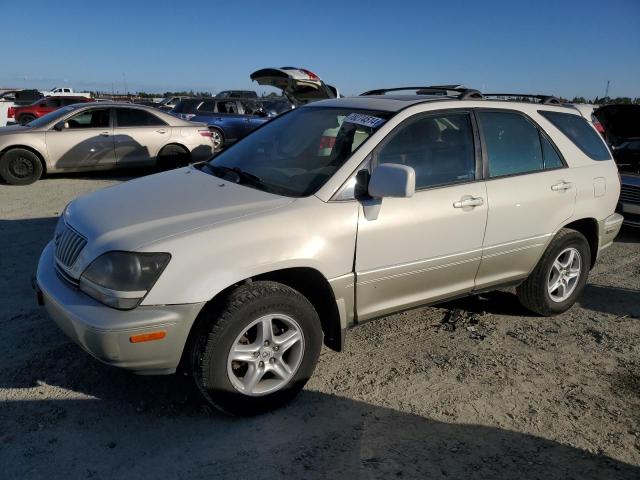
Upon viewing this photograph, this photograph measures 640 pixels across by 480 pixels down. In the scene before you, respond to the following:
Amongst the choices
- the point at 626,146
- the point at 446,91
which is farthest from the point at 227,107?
the point at 446,91

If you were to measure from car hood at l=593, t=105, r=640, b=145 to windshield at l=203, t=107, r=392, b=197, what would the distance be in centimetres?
734

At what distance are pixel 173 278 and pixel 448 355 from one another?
208cm

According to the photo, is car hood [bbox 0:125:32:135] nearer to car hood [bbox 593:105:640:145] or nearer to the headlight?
the headlight

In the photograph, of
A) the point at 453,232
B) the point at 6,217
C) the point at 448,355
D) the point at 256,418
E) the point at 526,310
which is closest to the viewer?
the point at 256,418

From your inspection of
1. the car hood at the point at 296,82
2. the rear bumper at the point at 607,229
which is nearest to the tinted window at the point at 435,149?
the rear bumper at the point at 607,229

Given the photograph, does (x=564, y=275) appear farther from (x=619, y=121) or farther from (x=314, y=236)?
(x=619, y=121)

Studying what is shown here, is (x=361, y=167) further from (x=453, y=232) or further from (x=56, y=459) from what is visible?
(x=56, y=459)

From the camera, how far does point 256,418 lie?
293 centimetres

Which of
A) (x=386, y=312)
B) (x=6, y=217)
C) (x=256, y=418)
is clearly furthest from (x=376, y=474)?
(x=6, y=217)

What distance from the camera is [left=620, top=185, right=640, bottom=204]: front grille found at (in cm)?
715

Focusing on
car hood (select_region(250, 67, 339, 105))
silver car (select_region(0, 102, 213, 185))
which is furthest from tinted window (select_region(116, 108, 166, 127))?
car hood (select_region(250, 67, 339, 105))

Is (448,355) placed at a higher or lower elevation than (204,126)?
lower

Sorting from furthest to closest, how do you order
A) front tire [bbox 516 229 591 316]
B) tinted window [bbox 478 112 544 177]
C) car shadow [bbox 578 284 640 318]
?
car shadow [bbox 578 284 640 318] → front tire [bbox 516 229 591 316] → tinted window [bbox 478 112 544 177]

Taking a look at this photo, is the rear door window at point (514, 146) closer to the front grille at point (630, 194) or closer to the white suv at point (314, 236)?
the white suv at point (314, 236)
